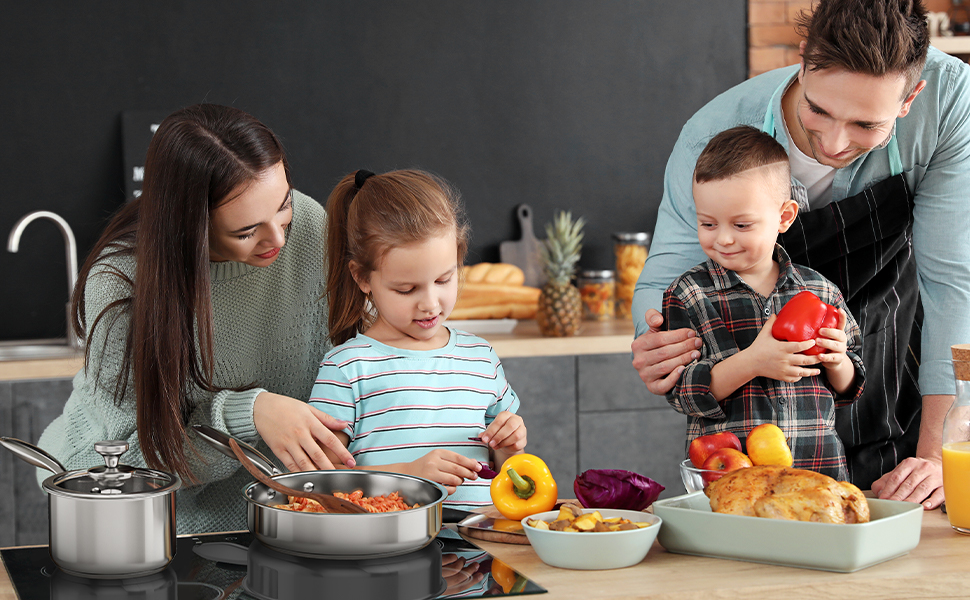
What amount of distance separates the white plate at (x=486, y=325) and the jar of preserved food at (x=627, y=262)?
1.78 feet

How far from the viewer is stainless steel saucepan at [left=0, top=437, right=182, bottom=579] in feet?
3.24

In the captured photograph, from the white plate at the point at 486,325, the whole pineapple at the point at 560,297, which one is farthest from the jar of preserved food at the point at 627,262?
the white plate at the point at 486,325

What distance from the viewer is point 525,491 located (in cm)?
122

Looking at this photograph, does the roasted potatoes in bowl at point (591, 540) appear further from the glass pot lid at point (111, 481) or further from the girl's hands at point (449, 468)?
the glass pot lid at point (111, 481)

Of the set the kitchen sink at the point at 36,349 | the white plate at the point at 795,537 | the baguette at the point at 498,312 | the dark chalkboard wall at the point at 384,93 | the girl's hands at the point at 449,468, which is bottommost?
the white plate at the point at 795,537

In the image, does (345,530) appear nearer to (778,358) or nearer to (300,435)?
(300,435)

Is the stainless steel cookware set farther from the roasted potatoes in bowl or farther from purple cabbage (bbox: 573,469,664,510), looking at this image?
purple cabbage (bbox: 573,469,664,510)

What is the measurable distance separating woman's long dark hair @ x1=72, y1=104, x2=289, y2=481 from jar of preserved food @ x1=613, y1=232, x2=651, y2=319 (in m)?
2.39

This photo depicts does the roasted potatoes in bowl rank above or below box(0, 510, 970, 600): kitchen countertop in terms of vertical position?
above

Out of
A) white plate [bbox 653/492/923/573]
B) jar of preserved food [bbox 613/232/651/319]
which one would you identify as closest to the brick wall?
jar of preserved food [bbox 613/232/651/319]

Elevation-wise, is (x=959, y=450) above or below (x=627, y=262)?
below

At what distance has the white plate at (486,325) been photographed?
10.8 ft

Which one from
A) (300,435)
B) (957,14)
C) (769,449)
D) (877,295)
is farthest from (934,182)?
(957,14)

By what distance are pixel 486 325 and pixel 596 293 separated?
512 mm
